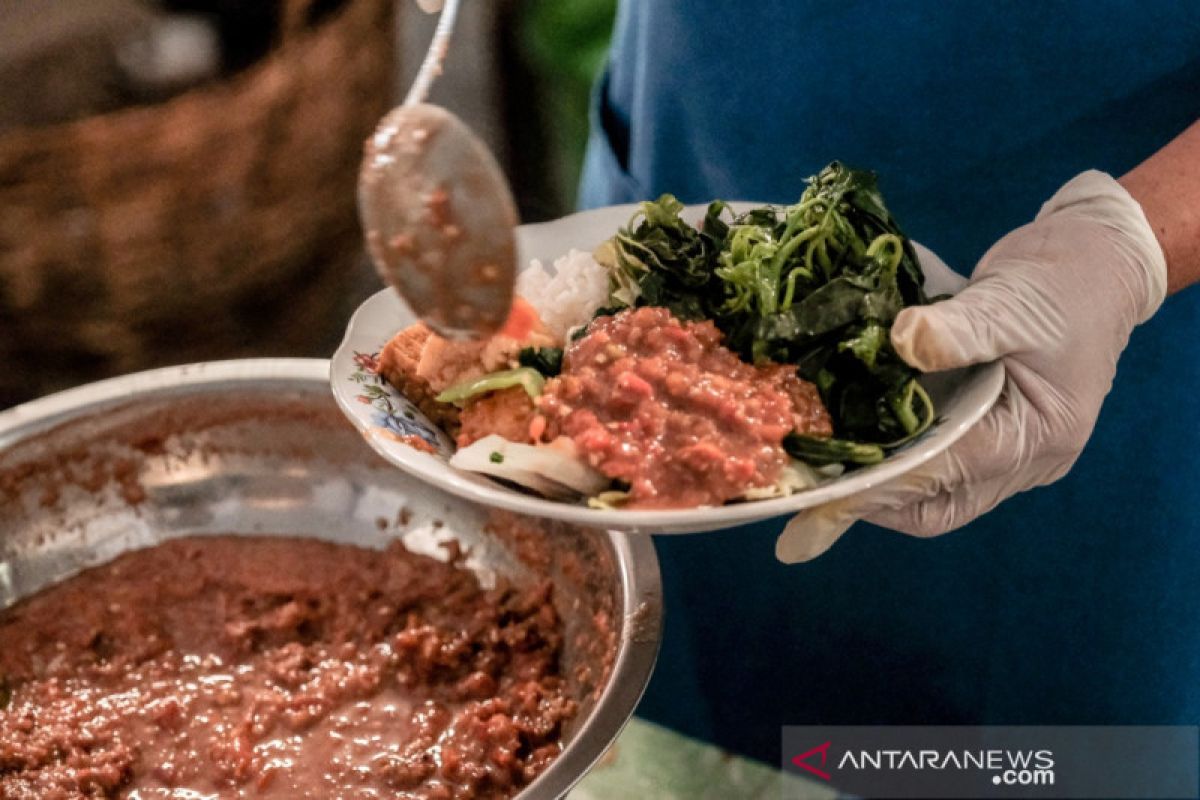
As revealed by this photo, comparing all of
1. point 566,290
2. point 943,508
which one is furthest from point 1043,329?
point 566,290

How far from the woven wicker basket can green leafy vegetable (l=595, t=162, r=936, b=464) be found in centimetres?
155

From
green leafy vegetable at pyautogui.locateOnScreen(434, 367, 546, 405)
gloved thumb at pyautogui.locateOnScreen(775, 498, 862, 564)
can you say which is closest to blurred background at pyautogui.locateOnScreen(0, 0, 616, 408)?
green leafy vegetable at pyautogui.locateOnScreen(434, 367, 546, 405)

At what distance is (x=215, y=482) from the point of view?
86.0 inches

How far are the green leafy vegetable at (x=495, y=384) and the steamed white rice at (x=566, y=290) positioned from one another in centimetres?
13

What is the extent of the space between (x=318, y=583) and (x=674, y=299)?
0.91 metres

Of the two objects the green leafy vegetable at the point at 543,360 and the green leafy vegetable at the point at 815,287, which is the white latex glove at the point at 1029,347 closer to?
the green leafy vegetable at the point at 815,287

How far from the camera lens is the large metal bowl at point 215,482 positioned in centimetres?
202

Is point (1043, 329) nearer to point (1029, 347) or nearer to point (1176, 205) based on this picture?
point (1029, 347)

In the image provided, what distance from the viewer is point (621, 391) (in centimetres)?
145

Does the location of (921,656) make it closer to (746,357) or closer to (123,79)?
(746,357)

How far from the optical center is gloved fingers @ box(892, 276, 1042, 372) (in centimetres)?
146

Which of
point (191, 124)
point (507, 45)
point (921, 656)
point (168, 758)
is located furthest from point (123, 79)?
point (921, 656)

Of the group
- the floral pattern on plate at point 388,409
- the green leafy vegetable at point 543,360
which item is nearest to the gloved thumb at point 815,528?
the green leafy vegetable at point 543,360

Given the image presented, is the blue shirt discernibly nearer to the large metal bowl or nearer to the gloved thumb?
the large metal bowl
